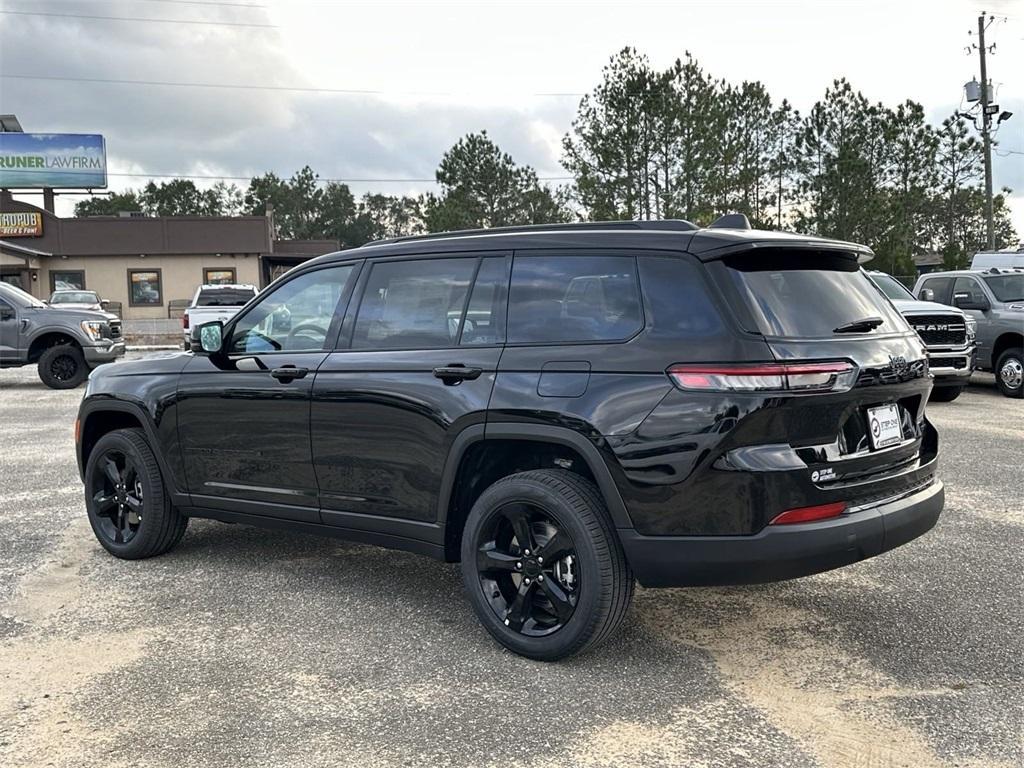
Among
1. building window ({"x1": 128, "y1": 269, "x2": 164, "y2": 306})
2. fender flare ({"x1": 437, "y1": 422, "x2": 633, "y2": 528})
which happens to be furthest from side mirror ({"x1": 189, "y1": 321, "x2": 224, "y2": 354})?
building window ({"x1": 128, "y1": 269, "x2": 164, "y2": 306})

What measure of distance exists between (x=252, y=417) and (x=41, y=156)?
5004cm

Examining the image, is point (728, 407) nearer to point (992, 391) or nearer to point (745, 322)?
point (745, 322)

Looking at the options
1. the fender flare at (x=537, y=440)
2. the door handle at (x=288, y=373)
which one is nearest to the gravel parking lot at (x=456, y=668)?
the fender flare at (x=537, y=440)

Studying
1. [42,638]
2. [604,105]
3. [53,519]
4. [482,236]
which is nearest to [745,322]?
[482,236]

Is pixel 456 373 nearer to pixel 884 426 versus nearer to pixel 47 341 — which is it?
pixel 884 426

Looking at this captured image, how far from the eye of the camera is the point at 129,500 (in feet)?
18.0

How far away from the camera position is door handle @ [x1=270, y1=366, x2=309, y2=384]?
4672 millimetres

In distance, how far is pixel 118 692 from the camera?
366cm

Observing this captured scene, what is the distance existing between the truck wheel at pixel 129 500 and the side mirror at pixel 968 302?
12216 millimetres

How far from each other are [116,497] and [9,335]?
1150 centimetres

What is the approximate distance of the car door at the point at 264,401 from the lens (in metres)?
4.71

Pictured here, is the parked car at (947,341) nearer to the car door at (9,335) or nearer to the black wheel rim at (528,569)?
the black wheel rim at (528,569)

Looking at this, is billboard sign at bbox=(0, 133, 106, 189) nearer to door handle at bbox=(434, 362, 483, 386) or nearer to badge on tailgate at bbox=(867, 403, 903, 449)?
door handle at bbox=(434, 362, 483, 386)

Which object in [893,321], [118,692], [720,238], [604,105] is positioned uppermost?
[604,105]
